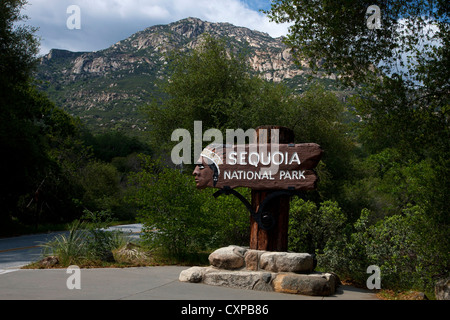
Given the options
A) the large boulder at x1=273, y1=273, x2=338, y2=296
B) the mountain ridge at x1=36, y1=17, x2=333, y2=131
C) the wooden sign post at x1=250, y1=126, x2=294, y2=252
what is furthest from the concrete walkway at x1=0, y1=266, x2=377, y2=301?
the mountain ridge at x1=36, y1=17, x2=333, y2=131

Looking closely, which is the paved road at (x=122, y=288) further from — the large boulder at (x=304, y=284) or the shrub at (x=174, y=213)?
the shrub at (x=174, y=213)

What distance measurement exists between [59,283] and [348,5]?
855 centimetres

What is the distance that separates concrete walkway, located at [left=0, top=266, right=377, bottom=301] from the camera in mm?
6016

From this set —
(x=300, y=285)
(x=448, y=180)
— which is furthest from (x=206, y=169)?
(x=448, y=180)

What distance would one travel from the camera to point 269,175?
26.6ft

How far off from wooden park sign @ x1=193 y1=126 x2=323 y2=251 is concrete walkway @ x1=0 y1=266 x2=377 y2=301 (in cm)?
142

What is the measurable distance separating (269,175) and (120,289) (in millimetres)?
3591

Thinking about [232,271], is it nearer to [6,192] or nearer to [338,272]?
[338,272]

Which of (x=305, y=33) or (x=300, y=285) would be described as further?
(x=305, y=33)

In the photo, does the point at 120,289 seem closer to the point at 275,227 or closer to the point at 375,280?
the point at 275,227

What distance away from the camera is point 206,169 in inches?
343

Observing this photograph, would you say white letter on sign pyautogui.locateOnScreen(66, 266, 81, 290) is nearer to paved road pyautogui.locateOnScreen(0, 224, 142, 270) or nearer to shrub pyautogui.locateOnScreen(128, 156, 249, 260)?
paved road pyautogui.locateOnScreen(0, 224, 142, 270)

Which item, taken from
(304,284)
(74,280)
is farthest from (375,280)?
(74,280)

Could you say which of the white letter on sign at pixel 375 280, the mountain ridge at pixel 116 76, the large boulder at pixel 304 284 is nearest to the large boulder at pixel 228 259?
the large boulder at pixel 304 284
